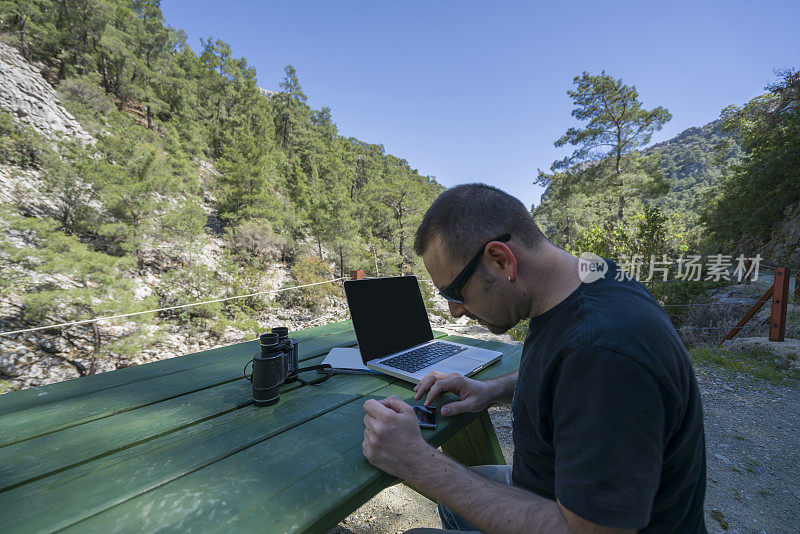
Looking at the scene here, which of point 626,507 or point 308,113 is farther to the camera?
point 308,113

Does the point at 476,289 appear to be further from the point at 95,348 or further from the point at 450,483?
the point at 95,348

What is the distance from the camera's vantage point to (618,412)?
1.86 feet

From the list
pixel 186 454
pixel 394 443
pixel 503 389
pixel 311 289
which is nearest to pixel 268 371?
pixel 186 454

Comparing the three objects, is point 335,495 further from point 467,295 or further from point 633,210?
point 633,210

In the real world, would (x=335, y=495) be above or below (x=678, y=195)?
below

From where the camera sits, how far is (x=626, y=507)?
1.82ft

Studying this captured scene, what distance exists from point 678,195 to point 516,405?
52140 millimetres

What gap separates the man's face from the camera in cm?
95

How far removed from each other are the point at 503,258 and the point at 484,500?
615 millimetres

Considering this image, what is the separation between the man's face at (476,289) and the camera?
0.95m

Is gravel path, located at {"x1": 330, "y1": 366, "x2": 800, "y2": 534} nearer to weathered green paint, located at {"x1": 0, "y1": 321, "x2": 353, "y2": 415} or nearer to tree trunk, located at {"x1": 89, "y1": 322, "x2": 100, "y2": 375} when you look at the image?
weathered green paint, located at {"x1": 0, "y1": 321, "x2": 353, "y2": 415}

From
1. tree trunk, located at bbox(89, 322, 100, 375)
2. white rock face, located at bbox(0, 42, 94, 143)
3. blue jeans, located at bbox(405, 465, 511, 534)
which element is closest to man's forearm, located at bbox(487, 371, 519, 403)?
blue jeans, located at bbox(405, 465, 511, 534)

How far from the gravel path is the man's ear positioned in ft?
6.09

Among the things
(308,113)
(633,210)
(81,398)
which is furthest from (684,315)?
(308,113)
